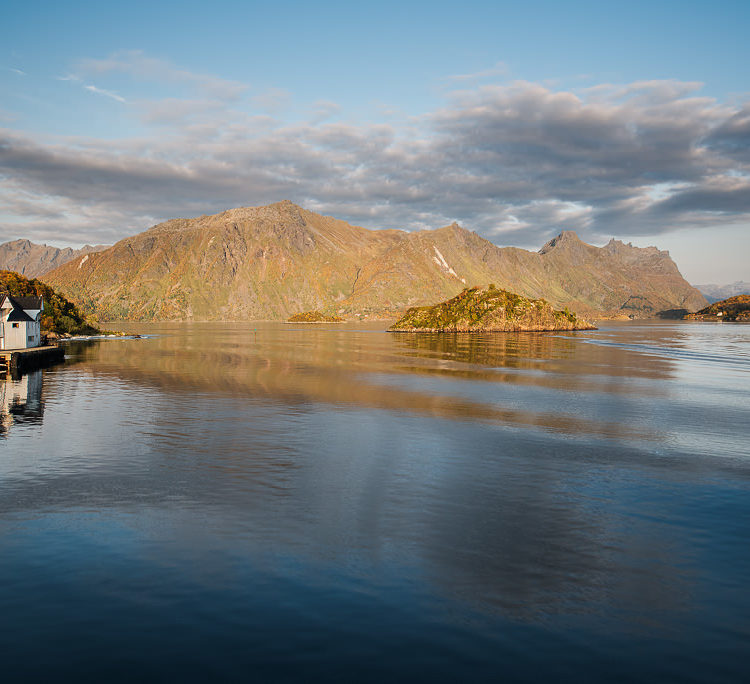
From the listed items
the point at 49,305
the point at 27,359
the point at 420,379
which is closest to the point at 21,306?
the point at 27,359

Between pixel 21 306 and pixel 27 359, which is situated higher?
pixel 21 306

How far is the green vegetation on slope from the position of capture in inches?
5645

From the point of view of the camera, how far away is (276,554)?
18625 mm

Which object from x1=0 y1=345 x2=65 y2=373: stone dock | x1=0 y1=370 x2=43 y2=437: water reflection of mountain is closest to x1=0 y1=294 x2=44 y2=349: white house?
x1=0 y1=345 x2=65 y2=373: stone dock

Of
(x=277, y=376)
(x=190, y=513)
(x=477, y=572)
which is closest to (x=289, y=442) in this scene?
(x=190, y=513)

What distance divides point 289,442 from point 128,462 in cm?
1012

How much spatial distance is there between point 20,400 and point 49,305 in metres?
120

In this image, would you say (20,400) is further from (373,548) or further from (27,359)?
(373,548)

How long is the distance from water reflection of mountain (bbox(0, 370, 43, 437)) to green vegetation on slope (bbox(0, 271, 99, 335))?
66.4 metres

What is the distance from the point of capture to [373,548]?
1928cm

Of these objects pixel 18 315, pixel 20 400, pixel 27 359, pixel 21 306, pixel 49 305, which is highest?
pixel 49 305

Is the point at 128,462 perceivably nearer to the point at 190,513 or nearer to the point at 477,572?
the point at 190,513

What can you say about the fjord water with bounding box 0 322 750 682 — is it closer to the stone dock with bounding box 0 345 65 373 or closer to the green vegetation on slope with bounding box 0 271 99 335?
the stone dock with bounding box 0 345 65 373

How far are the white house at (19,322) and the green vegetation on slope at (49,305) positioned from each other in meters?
28.1
